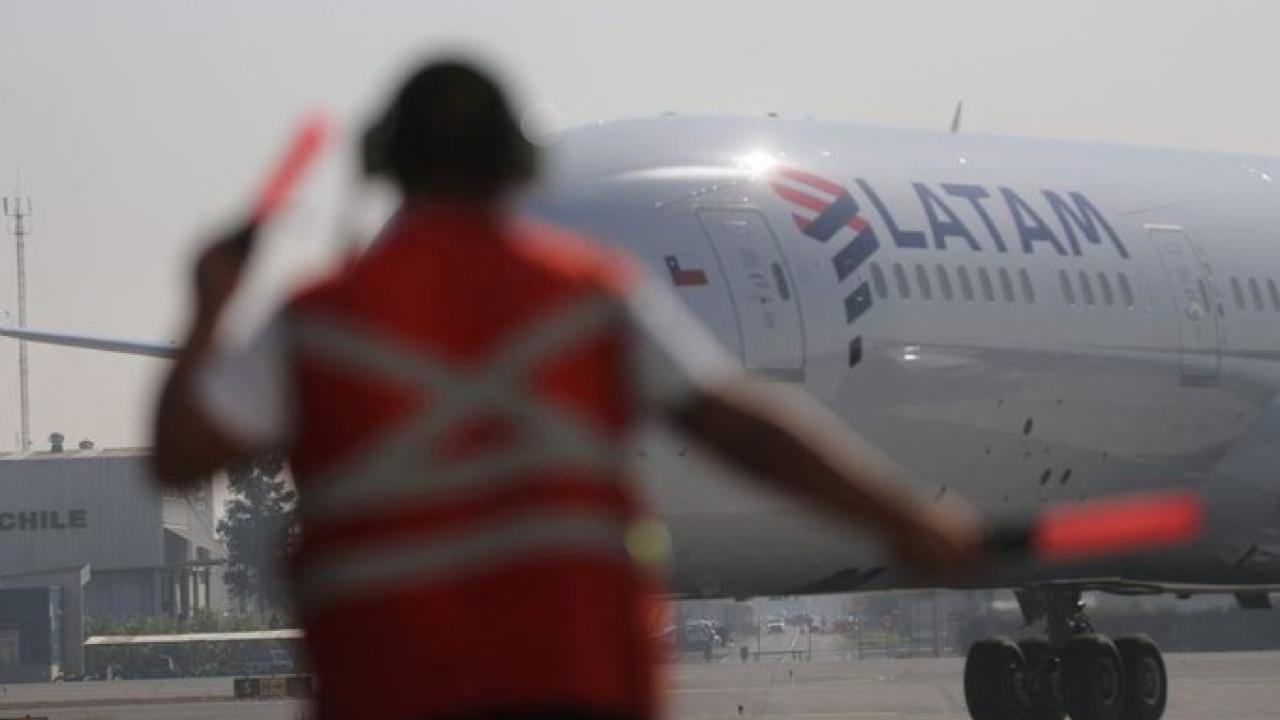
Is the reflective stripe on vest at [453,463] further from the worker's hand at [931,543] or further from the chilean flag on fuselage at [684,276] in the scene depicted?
the chilean flag on fuselage at [684,276]

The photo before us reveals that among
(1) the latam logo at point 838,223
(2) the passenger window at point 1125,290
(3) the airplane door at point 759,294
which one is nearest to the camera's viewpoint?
(3) the airplane door at point 759,294

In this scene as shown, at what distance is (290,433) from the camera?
207 inches

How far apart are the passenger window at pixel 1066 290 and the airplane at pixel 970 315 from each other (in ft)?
0.07

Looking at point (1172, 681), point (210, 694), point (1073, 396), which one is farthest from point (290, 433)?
point (210, 694)

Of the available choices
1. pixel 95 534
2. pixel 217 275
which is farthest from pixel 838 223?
pixel 95 534

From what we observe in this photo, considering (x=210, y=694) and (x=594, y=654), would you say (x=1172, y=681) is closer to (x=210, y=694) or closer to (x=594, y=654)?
(x=210, y=694)

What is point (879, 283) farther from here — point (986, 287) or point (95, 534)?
point (95, 534)

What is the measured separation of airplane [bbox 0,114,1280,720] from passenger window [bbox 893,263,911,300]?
0.09ft

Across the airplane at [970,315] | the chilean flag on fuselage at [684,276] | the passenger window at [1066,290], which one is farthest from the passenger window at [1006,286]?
the chilean flag on fuselage at [684,276]

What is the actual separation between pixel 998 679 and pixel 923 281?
613 cm

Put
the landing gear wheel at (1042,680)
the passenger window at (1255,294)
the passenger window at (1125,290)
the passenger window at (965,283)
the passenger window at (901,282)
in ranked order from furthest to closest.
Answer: the landing gear wheel at (1042,680)
the passenger window at (1255,294)
the passenger window at (1125,290)
the passenger window at (965,283)
the passenger window at (901,282)

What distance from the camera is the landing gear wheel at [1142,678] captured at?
2641cm

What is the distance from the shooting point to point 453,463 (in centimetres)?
520

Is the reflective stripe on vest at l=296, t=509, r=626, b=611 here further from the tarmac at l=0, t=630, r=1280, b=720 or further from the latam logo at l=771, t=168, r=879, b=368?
the tarmac at l=0, t=630, r=1280, b=720
